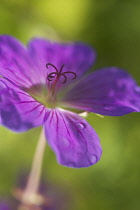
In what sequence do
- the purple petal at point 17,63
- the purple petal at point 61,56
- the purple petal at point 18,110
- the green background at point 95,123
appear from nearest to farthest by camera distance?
the purple petal at point 18,110
the purple petal at point 17,63
the purple petal at point 61,56
the green background at point 95,123

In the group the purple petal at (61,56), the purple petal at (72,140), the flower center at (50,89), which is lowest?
the purple petal at (72,140)

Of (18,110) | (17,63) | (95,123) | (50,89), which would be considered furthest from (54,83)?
(95,123)

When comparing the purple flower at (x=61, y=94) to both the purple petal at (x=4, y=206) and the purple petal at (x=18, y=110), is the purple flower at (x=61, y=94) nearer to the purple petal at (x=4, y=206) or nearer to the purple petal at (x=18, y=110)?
the purple petal at (x=18, y=110)

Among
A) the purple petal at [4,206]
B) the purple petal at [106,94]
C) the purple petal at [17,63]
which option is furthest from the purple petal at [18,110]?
the purple petal at [4,206]

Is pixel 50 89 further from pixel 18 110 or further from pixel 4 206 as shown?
pixel 4 206

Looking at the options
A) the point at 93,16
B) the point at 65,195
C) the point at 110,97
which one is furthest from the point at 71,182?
the point at 93,16
